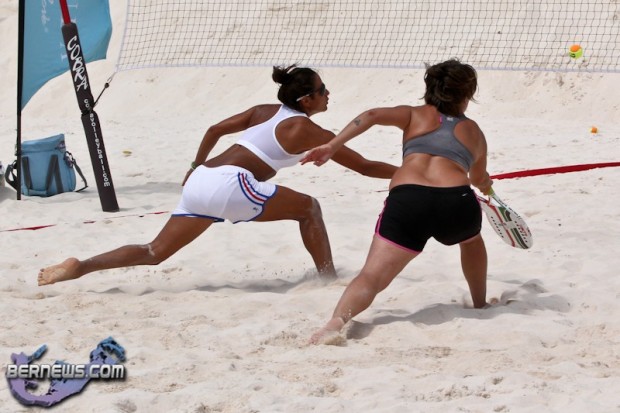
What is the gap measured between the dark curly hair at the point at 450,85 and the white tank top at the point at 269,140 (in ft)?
2.75

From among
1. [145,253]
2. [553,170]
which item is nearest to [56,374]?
[145,253]

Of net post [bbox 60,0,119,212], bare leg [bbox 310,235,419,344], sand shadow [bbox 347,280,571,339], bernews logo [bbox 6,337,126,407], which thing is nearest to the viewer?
bernews logo [bbox 6,337,126,407]

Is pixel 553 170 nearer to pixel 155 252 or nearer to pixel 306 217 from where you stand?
pixel 306 217

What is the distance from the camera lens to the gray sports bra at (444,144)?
401 centimetres

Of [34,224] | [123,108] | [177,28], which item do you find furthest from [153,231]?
[177,28]

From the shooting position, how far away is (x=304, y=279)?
5098mm

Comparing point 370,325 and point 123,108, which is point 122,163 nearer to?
point 123,108

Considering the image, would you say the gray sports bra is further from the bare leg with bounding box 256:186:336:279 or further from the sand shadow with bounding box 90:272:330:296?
the sand shadow with bounding box 90:272:330:296

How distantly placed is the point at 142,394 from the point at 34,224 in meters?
3.86

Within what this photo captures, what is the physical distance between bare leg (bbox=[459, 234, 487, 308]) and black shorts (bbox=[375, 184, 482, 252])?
0.55 feet

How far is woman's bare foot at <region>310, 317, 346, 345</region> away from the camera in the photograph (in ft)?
12.3

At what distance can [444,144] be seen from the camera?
4.02 meters

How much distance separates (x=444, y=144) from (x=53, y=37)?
448 centimetres

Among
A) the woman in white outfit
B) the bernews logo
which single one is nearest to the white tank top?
the woman in white outfit
